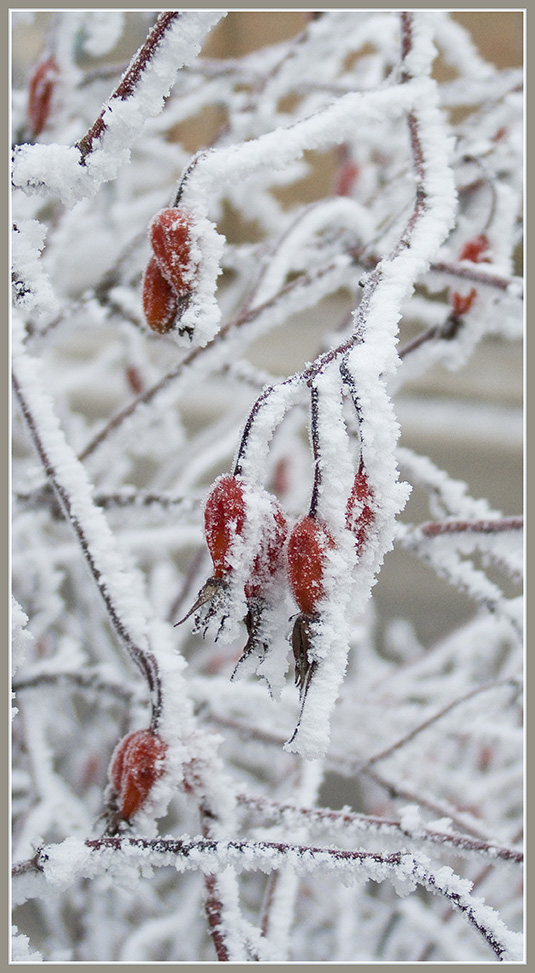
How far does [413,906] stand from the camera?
3.05 ft

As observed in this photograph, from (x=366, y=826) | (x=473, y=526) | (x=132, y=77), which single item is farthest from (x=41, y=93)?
(x=366, y=826)

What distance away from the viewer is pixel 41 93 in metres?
0.69

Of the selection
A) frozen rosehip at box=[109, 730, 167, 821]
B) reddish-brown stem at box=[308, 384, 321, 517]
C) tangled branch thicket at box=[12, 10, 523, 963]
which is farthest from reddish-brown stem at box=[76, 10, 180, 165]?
frozen rosehip at box=[109, 730, 167, 821]

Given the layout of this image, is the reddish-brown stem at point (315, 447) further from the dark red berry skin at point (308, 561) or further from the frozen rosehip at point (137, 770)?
the frozen rosehip at point (137, 770)

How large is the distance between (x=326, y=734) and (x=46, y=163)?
282 mm

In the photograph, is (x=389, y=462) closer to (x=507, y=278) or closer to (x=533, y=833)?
(x=507, y=278)

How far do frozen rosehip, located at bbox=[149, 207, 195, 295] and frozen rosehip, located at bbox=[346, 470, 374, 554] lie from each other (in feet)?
0.41

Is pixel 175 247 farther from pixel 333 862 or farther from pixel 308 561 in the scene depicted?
pixel 333 862

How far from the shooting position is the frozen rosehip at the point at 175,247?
1.17ft

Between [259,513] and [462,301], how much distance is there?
356 mm

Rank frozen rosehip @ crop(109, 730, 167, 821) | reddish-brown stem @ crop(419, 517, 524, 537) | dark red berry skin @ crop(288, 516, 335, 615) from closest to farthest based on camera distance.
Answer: dark red berry skin @ crop(288, 516, 335, 615), frozen rosehip @ crop(109, 730, 167, 821), reddish-brown stem @ crop(419, 517, 524, 537)

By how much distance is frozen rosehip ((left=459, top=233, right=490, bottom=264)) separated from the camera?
621 mm

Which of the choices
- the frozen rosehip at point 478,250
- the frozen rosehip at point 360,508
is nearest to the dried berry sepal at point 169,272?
the frozen rosehip at point 360,508

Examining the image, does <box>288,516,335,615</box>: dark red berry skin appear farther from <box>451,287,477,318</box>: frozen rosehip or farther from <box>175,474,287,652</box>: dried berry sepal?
<box>451,287,477,318</box>: frozen rosehip
